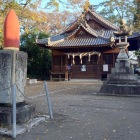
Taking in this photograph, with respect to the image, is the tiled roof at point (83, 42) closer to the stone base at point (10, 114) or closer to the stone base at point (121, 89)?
the stone base at point (121, 89)

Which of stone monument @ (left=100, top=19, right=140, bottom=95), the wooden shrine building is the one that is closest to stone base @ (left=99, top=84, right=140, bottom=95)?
stone monument @ (left=100, top=19, right=140, bottom=95)

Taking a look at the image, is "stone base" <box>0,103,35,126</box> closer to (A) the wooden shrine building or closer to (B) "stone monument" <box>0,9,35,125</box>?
(B) "stone monument" <box>0,9,35,125</box>

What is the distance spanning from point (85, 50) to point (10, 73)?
2273 cm

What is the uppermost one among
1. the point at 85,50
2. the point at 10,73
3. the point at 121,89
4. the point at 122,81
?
the point at 85,50

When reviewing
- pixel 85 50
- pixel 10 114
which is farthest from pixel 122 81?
pixel 85 50

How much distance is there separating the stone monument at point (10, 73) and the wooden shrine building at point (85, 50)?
20.3 metres

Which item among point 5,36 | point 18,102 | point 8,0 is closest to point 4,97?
point 18,102

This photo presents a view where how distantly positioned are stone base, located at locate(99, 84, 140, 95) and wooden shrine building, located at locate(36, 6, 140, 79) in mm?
12776

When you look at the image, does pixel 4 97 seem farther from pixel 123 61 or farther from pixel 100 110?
pixel 123 61

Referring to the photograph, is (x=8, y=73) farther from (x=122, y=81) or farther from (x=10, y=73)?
(x=122, y=81)

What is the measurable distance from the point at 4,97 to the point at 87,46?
21.3m

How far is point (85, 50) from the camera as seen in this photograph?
1123 inches

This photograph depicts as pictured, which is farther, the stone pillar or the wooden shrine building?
the wooden shrine building

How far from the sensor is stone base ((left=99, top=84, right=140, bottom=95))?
13.3 metres
